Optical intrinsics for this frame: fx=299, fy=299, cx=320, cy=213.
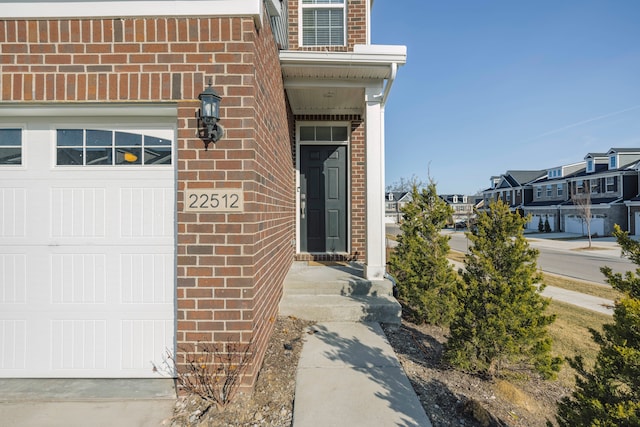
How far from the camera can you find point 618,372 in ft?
5.72

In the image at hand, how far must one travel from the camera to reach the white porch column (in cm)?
449

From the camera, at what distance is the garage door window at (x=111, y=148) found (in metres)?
2.78

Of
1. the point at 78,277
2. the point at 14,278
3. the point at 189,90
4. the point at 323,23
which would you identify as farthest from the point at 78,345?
the point at 323,23

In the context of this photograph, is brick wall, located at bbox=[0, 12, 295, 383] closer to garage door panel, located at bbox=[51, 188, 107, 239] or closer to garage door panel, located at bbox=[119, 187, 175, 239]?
garage door panel, located at bbox=[119, 187, 175, 239]

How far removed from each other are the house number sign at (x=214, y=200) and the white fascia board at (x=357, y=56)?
8.24 ft

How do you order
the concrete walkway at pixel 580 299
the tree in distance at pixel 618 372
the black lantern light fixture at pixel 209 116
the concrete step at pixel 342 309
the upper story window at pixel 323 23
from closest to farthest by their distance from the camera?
1. the tree in distance at pixel 618 372
2. the black lantern light fixture at pixel 209 116
3. the concrete step at pixel 342 309
4. the upper story window at pixel 323 23
5. the concrete walkway at pixel 580 299

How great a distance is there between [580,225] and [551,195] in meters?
5.75

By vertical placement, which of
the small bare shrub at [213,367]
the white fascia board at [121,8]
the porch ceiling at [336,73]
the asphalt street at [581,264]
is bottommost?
the asphalt street at [581,264]

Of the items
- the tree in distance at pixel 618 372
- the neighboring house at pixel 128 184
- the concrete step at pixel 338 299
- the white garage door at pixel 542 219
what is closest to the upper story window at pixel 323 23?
the neighboring house at pixel 128 184

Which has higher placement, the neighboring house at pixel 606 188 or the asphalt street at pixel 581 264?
the neighboring house at pixel 606 188

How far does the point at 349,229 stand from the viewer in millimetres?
5898

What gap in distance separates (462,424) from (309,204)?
4347mm

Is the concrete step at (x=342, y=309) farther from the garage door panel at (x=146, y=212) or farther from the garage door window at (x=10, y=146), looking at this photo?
the garage door window at (x=10, y=146)

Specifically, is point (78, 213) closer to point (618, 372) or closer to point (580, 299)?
point (618, 372)
